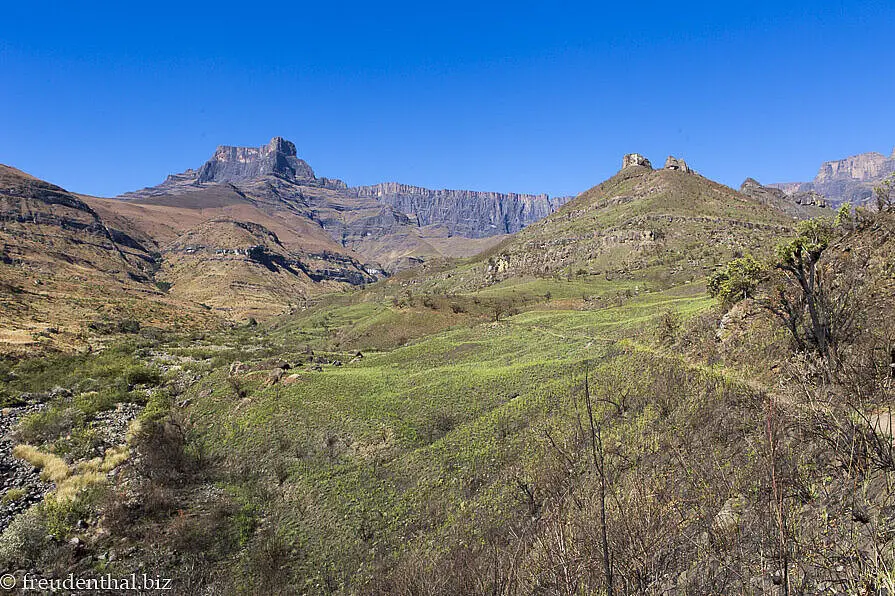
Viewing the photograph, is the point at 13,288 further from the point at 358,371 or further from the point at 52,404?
the point at 358,371

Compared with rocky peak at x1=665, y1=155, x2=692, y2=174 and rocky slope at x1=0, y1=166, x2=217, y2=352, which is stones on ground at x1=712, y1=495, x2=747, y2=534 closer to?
rocky slope at x1=0, y1=166, x2=217, y2=352

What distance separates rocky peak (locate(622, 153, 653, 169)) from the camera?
160 meters

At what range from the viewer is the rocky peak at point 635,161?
159500 mm

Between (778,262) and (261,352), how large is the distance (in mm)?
47276

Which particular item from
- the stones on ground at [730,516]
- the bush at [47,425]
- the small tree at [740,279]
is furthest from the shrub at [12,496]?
the small tree at [740,279]

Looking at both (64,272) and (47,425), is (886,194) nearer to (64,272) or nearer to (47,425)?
(47,425)

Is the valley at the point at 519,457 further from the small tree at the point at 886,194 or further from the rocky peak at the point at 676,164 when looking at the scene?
the rocky peak at the point at 676,164

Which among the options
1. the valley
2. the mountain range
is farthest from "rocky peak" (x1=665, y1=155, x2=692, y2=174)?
the valley

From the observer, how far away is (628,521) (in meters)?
4.92

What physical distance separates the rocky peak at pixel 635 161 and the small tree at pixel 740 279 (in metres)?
162

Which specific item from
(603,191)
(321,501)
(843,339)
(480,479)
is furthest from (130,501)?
(603,191)

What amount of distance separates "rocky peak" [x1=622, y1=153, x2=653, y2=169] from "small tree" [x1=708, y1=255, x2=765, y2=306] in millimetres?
161868

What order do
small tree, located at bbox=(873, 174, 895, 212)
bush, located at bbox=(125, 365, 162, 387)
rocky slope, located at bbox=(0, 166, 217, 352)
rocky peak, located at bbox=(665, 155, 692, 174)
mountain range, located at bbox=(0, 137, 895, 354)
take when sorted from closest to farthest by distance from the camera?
small tree, located at bbox=(873, 174, 895, 212)
bush, located at bbox=(125, 365, 162, 387)
rocky slope, located at bbox=(0, 166, 217, 352)
mountain range, located at bbox=(0, 137, 895, 354)
rocky peak, located at bbox=(665, 155, 692, 174)

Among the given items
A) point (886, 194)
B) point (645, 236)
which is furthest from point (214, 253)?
point (886, 194)
